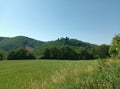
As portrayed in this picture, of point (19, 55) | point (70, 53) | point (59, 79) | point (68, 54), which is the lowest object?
point (59, 79)

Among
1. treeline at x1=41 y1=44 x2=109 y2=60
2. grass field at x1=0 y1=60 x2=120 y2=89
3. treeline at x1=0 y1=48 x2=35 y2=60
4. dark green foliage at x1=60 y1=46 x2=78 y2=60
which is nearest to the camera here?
grass field at x1=0 y1=60 x2=120 y2=89

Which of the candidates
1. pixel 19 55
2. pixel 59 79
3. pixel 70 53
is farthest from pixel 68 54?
pixel 59 79

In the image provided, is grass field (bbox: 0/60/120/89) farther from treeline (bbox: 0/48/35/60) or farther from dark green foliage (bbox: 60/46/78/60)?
treeline (bbox: 0/48/35/60)

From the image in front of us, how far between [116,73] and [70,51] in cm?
10654

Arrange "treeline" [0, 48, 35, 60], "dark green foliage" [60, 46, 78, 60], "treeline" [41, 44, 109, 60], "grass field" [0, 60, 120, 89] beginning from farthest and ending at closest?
"treeline" [0, 48, 35, 60] < "treeline" [41, 44, 109, 60] < "dark green foliage" [60, 46, 78, 60] < "grass field" [0, 60, 120, 89]

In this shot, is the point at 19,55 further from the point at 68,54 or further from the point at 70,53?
the point at 70,53

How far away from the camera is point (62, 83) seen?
11594 millimetres

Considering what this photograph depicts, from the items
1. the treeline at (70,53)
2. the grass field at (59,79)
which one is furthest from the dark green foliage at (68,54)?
the grass field at (59,79)

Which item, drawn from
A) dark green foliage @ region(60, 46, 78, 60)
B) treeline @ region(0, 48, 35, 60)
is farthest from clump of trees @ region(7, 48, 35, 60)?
dark green foliage @ region(60, 46, 78, 60)

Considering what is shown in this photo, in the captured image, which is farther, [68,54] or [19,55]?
[19,55]

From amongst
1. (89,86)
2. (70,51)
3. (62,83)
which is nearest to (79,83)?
(89,86)

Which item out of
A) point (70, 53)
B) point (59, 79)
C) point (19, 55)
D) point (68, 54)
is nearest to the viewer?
point (59, 79)

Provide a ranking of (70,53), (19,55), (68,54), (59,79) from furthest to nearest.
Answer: (19,55), (68,54), (70,53), (59,79)

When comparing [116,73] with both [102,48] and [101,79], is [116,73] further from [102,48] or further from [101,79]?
[102,48]
